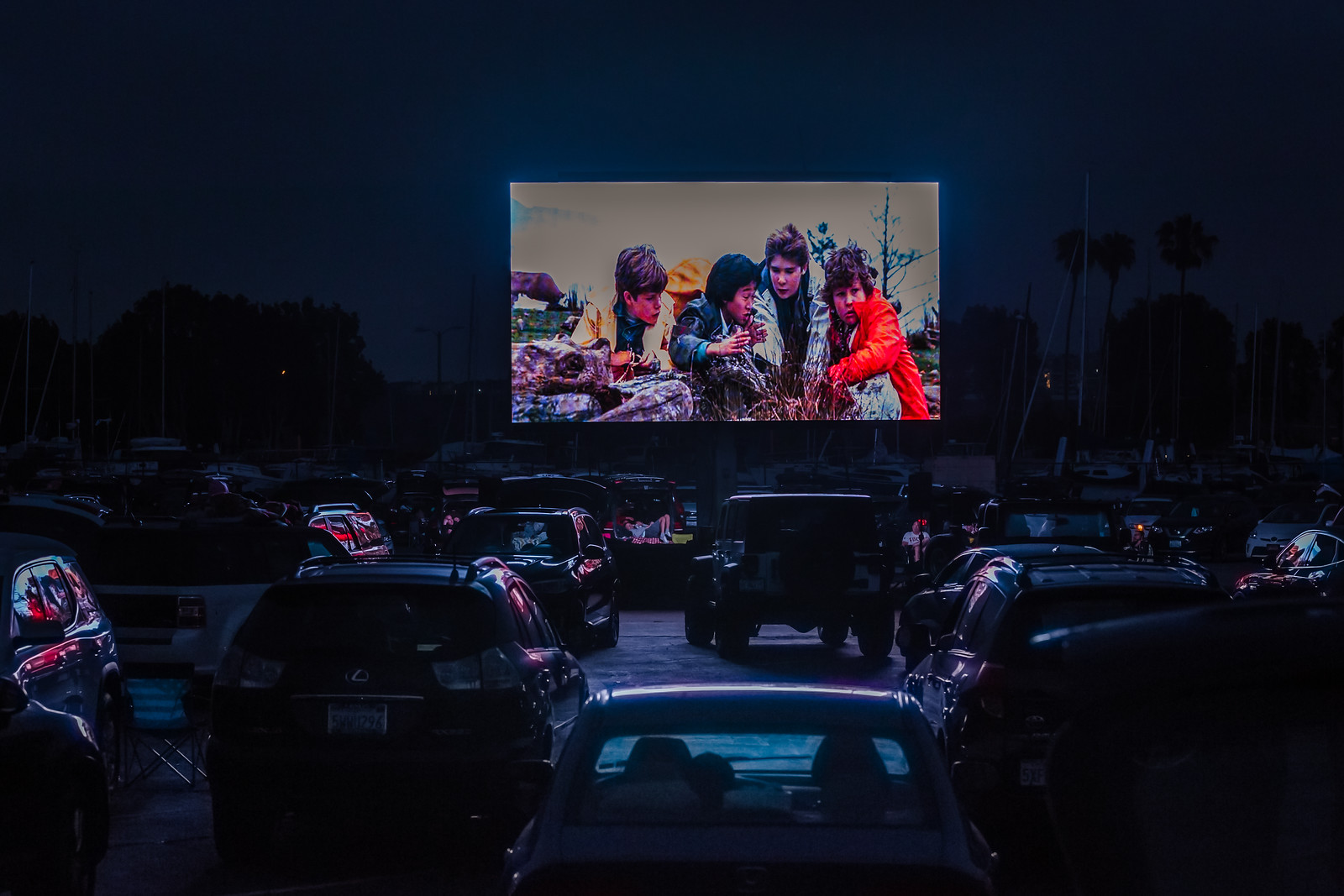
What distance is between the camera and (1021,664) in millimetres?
8406


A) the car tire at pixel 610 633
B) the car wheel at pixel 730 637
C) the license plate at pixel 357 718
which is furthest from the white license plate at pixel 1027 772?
the car tire at pixel 610 633

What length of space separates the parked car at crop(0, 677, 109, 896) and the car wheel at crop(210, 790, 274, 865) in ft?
3.05

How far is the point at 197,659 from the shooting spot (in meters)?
12.7

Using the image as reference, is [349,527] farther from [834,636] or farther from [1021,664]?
[1021,664]

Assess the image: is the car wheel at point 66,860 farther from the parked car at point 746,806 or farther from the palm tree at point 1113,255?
the palm tree at point 1113,255

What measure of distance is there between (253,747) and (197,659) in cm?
506

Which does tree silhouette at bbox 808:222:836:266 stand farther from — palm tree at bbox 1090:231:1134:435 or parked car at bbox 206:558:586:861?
palm tree at bbox 1090:231:1134:435

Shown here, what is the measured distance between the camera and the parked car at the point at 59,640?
23.4ft

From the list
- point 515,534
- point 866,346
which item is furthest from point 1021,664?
point 866,346

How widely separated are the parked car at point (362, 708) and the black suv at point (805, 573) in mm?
10955

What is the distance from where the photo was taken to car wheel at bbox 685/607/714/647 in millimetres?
20734

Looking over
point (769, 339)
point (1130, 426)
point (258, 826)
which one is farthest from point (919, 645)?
point (1130, 426)

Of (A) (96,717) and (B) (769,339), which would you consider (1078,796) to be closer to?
(A) (96,717)

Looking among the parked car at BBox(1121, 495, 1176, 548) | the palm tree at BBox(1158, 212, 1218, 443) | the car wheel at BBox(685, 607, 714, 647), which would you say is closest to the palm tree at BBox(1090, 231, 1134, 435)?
the palm tree at BBox(1158, 212, 1218, 443)
